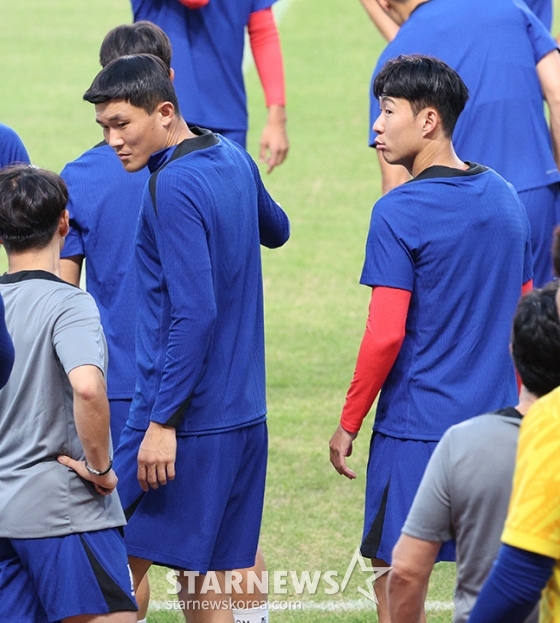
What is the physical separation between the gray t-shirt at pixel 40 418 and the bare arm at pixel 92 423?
0.04 m

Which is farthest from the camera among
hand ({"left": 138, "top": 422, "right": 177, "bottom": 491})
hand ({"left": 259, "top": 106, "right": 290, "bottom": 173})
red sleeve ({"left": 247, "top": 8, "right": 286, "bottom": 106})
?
hand ({"left": 259, "top": 106, "right": 290, "bottom": 173})

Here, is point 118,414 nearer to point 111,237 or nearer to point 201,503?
point 111,237

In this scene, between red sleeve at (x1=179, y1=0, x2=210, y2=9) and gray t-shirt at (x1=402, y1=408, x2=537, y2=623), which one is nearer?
gray t-shirt at (x1=402, y1=408, x2=537, y2=623)

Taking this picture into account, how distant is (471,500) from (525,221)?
4.35ft

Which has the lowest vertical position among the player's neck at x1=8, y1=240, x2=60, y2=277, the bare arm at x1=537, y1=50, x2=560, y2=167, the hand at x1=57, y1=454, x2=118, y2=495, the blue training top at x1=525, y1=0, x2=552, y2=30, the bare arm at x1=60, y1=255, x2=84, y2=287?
the hand at x1=57, y1=454, x2=118, y2=495

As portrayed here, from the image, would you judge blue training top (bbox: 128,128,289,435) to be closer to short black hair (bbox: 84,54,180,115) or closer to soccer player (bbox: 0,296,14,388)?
short black hair (bbox: 84,54,180,115)

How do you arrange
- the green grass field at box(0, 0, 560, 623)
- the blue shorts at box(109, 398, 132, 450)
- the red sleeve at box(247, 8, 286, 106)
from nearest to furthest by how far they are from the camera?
the blue shorts at box(109, 398, 132, 450) → the green grass field at box(0, 0, 560, 623) → the red sleeve at box(247, 8, 286, 106)

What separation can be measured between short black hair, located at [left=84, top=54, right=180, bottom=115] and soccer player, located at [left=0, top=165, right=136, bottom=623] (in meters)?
0.38

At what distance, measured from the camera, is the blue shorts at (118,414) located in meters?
4.21

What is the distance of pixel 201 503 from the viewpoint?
11.6ft

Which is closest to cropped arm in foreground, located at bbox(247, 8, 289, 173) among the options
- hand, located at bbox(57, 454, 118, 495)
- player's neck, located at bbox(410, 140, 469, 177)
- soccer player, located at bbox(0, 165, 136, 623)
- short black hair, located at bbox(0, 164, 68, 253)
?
player's neck, located at bbox(410, 140, 469, 177)

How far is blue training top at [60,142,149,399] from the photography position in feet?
13.5

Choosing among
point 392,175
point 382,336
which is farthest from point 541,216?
point 382,336

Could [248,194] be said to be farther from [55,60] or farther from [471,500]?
[55,60]
